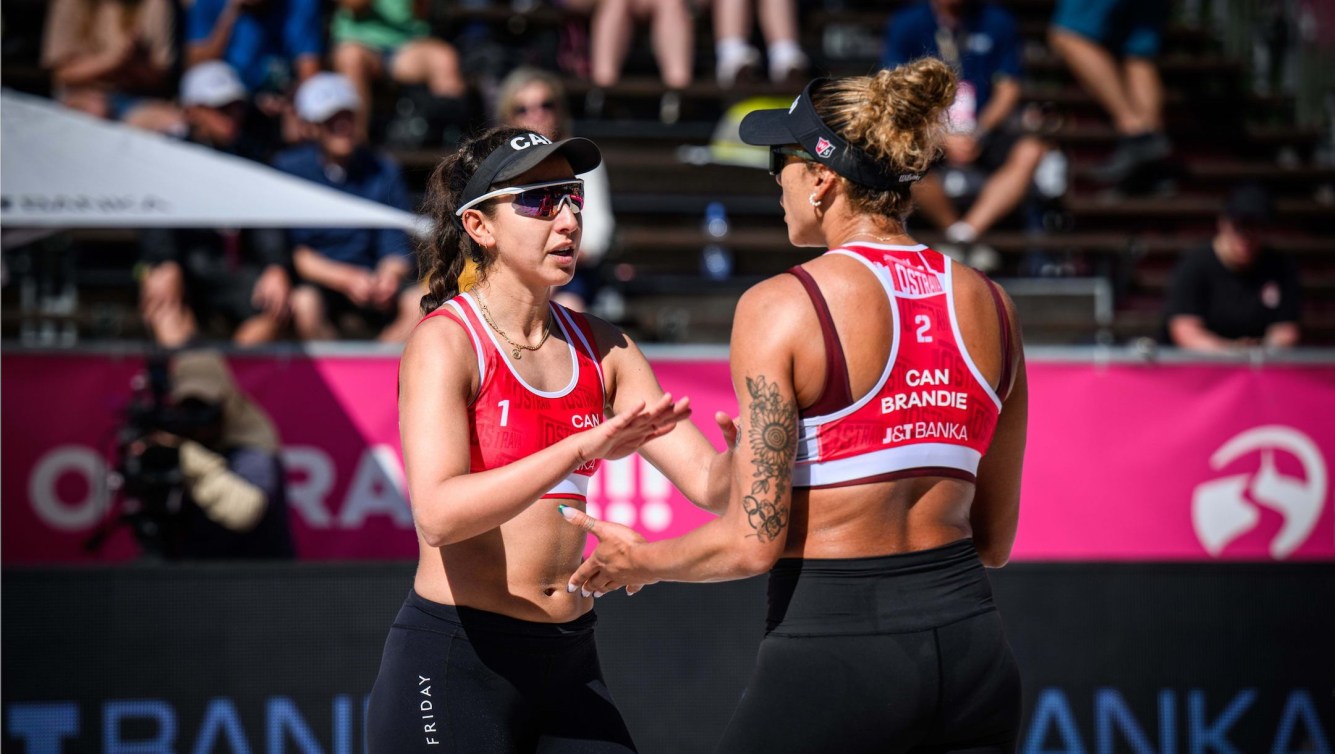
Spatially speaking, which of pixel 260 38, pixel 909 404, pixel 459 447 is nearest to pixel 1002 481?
pixel 909 404

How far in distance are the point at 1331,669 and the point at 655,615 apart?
2456 mm

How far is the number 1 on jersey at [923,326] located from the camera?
2957mm

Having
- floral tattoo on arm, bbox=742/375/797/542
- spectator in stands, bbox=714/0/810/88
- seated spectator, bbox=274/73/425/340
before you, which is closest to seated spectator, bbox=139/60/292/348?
seated spectator, bbox=274/73/425/340

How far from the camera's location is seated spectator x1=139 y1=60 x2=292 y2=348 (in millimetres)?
7668

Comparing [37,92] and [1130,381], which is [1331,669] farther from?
[37,92]

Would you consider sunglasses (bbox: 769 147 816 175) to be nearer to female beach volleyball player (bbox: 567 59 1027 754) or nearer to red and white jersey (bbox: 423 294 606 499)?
female beach volleyball player (bbox: 567 59 1027 754)

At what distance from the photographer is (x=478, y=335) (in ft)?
10.5

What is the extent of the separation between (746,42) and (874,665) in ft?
25.8

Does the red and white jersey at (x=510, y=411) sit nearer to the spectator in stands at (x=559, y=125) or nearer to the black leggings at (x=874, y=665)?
the black leggings at (x=874, y=665)

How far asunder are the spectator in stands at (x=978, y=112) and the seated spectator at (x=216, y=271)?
3.94 metres

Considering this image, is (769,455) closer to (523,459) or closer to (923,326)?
(923,326)

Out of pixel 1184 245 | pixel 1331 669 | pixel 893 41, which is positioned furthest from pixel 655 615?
pixel 1184 245

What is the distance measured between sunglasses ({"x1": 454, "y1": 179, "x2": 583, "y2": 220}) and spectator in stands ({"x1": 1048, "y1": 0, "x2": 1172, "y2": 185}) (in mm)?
7622

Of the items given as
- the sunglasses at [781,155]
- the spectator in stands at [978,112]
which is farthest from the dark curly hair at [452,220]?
the spectator in stands at [978,112]
